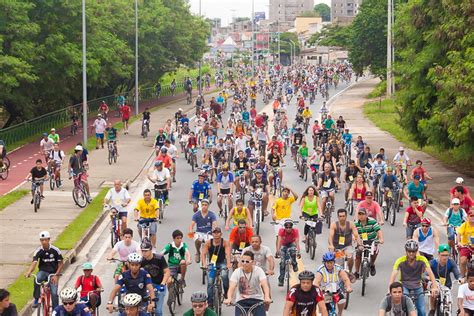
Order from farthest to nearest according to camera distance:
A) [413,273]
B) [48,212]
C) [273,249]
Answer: [48,212]
[273,249]
[413,273]

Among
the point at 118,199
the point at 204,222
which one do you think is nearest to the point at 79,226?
the point at 118,199

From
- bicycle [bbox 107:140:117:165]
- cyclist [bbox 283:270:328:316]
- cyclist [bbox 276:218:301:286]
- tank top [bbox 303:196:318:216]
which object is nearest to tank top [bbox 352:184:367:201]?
tank top [bbox 303:196:318:216]

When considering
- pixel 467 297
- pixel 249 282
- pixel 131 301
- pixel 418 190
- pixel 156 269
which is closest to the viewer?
pixel 131 301

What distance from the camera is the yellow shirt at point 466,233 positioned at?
1850 centimetres

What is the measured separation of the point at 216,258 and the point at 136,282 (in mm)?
2798

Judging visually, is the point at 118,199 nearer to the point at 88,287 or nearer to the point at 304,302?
the point at 88,287

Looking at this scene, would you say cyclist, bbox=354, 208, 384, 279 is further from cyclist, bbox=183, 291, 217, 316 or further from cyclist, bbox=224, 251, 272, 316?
cyclist, bbox=183, 291, 217, 316

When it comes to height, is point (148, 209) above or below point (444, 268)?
above

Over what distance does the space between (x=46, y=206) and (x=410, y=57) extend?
15.2 m

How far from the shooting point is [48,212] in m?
27.2

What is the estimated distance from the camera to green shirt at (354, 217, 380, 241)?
18.2 m

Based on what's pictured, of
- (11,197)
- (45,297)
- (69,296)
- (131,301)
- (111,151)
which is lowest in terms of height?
(11,197)

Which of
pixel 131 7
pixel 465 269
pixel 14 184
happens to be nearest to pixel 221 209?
pixel 465 269

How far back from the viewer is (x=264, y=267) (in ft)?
52.0
